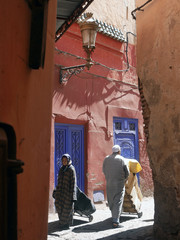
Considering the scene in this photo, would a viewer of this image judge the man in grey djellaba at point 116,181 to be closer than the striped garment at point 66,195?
No

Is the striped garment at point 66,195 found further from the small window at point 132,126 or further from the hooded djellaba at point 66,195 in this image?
the small window at point 132,126

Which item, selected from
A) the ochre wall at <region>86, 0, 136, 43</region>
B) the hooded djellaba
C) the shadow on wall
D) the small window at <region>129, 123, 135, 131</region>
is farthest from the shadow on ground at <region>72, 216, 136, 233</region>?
the ochre wall at <region>86, 0, 136, 43</region>

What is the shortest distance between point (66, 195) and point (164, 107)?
239 cm

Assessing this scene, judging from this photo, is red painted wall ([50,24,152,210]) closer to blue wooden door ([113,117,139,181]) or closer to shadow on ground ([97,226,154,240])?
blue wooden door ([113,117,139,181])

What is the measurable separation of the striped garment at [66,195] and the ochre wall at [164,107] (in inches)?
62.8

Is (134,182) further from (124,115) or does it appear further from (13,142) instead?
(13,142)

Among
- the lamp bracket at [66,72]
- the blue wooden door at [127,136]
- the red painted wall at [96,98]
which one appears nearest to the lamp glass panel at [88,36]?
the lamp bracket at [66,72]

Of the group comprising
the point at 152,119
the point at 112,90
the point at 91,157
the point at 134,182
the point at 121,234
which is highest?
the point at 112,90

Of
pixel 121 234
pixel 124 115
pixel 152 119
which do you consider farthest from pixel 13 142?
pixel 124 115

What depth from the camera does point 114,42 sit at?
939 cm

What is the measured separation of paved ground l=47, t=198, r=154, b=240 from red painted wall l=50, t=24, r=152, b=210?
1.24m

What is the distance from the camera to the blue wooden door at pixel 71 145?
24.6ft

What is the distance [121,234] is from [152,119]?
6.25ft

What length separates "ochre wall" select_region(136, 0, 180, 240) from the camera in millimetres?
4430
